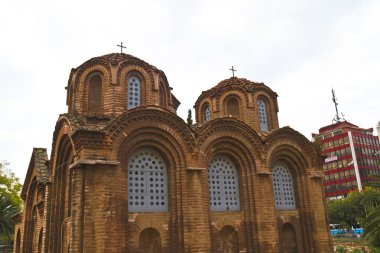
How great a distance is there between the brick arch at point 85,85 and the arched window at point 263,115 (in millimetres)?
8160

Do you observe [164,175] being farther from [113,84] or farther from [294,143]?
[294,143]

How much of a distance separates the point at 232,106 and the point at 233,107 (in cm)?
8

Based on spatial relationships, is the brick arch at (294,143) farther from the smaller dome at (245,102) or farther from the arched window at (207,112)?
the arched window at (207,112)

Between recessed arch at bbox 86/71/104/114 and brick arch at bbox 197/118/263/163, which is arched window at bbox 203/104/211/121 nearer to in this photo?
brick arch at bbox 197/118/263/163

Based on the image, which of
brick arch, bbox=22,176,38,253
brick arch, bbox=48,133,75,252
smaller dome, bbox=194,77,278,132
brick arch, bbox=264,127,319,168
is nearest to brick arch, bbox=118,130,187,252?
brick arch, bbox=48,133,75,252

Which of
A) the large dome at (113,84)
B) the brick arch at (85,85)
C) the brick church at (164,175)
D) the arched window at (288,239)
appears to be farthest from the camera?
the arched window at (288,239)

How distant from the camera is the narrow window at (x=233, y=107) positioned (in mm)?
17894

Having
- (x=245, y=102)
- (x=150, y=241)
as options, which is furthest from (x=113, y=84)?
(x=245, y=102)

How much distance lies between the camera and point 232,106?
1806cm

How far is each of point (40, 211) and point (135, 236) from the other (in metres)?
7.12

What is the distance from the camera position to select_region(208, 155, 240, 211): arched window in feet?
45.4

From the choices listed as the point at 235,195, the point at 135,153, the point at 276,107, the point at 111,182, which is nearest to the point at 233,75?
the point at 276,107

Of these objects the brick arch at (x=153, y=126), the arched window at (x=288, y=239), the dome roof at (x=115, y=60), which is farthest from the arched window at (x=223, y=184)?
the dome roof at (x=115, y=60)

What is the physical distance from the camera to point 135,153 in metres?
12.6
